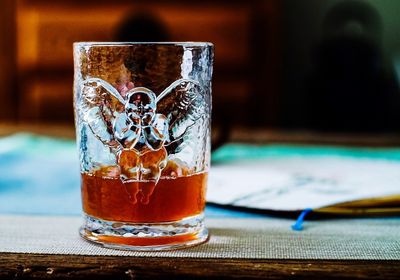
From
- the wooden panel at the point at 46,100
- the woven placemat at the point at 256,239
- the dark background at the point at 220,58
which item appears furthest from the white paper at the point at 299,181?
the wooden panel at the point at 46,100

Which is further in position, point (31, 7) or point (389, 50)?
point (389, 50)

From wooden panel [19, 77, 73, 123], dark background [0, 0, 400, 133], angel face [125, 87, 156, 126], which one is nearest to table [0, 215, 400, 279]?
angel face [125, 87, 156, 126]

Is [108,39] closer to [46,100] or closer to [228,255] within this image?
[46,100]

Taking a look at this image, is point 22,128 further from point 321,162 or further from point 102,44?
point 102,44

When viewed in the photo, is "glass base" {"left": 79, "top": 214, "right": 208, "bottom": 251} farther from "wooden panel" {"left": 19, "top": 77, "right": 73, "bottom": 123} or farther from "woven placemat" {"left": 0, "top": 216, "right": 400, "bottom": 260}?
"wooden panel" {"left": 19, "top": 77, "right": 73, "bottom": 123}

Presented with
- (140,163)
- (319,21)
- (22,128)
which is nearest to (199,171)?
(140,163)

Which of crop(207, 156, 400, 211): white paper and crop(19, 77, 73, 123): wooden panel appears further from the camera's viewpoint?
crop(19, 77, 73, 123): wooden panel
